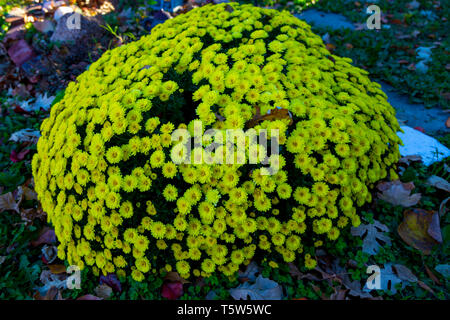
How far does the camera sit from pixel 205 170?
184cm

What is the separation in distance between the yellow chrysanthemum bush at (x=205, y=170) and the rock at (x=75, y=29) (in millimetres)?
2997

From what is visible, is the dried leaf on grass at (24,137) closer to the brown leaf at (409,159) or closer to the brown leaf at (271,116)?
the brown leaf at (271,116)

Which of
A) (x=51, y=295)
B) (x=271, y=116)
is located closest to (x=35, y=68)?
(x=51, y=295)

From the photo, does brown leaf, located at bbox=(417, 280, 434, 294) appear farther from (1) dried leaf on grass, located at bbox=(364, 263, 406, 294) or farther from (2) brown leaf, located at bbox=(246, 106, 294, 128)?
(2) brown leaf, located at bbox=(246, 106, 294, 128)

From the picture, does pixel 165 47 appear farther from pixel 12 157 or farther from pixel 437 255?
pixel 437 255

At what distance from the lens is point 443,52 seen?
4742mm

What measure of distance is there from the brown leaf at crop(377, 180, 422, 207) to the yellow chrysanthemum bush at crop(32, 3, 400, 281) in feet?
1.22

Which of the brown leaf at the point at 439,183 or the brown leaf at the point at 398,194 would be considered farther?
the brown leaf at the point at 439,183

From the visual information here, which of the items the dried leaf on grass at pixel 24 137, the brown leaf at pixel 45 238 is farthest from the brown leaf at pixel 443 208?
the dried leaf on grass at pixel 24 137

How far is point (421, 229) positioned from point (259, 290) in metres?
1.36

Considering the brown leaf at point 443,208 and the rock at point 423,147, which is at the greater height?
the rock at point 423,147

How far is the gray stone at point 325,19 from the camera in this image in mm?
5719

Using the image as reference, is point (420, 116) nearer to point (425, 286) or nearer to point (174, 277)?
point (425, 286)
